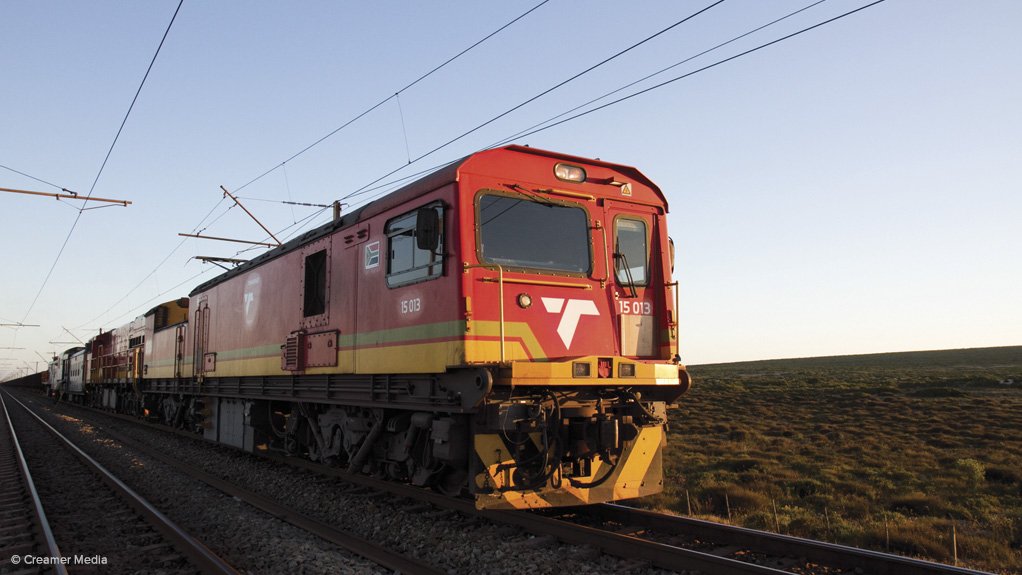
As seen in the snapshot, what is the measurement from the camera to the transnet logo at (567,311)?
7250mm

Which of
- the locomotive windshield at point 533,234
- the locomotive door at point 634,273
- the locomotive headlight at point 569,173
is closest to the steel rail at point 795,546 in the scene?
the locomotive door at point 634,273

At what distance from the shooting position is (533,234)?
7.38 metres

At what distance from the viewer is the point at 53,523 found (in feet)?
25.8

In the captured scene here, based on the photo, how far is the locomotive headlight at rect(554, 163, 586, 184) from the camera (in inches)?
303

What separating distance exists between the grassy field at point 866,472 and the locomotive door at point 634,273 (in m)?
2.49

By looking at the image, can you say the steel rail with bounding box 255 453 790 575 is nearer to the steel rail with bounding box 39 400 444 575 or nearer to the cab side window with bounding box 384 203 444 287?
the steel rail with bounding box 39 400 444 575

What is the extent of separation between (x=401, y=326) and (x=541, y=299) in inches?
68.3

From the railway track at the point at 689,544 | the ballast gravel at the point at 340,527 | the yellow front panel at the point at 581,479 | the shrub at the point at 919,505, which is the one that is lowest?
the shrub at the point at 919,505

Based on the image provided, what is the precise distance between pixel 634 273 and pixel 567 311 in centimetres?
123

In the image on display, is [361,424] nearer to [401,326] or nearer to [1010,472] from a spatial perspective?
[401,326]

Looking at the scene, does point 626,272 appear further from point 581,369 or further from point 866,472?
point 866,472

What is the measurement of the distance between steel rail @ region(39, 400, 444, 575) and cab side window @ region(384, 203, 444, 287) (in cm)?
281

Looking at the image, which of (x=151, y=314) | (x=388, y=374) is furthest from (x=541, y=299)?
(x=151, y=314)

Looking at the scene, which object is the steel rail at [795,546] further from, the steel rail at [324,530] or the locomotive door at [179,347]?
the locomotive door at [179,347]
